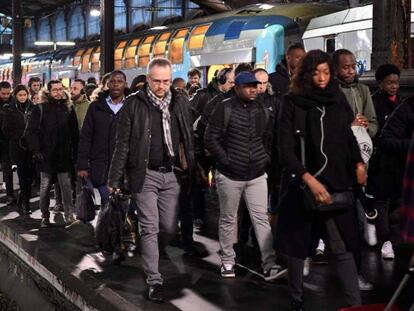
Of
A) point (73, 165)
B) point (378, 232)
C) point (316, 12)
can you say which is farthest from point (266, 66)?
point (378, 232)

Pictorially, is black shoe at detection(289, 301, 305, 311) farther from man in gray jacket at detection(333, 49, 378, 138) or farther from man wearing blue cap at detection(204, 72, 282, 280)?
man in gray jacket at detection(333, 49, 378, 138)

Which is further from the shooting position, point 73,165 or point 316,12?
point 316,12

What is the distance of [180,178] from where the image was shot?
5797 millimetres

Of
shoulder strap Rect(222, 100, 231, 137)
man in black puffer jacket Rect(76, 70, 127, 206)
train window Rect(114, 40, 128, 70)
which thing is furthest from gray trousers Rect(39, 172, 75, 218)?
train window Rect(114, 40, 128, 70)

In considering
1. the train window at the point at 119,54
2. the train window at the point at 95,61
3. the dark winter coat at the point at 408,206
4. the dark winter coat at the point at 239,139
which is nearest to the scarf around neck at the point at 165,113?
the dark winter coat at the point at 239,139

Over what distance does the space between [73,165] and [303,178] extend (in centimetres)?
515

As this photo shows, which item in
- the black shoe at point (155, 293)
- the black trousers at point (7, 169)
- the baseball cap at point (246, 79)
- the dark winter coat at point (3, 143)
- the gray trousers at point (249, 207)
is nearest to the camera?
the black shoe at point (155, 293)

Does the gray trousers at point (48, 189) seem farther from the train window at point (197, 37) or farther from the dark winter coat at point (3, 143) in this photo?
the train window at point (197, 37)

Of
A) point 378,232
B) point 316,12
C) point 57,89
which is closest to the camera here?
point 378,232

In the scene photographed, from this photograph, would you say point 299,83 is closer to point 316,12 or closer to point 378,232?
point 378,232

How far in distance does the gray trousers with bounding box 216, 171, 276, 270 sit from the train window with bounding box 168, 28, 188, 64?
46.8ft

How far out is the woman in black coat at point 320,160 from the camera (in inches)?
176

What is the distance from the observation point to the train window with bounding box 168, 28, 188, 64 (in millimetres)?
20156

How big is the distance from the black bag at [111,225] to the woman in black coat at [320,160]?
219 centimetres
